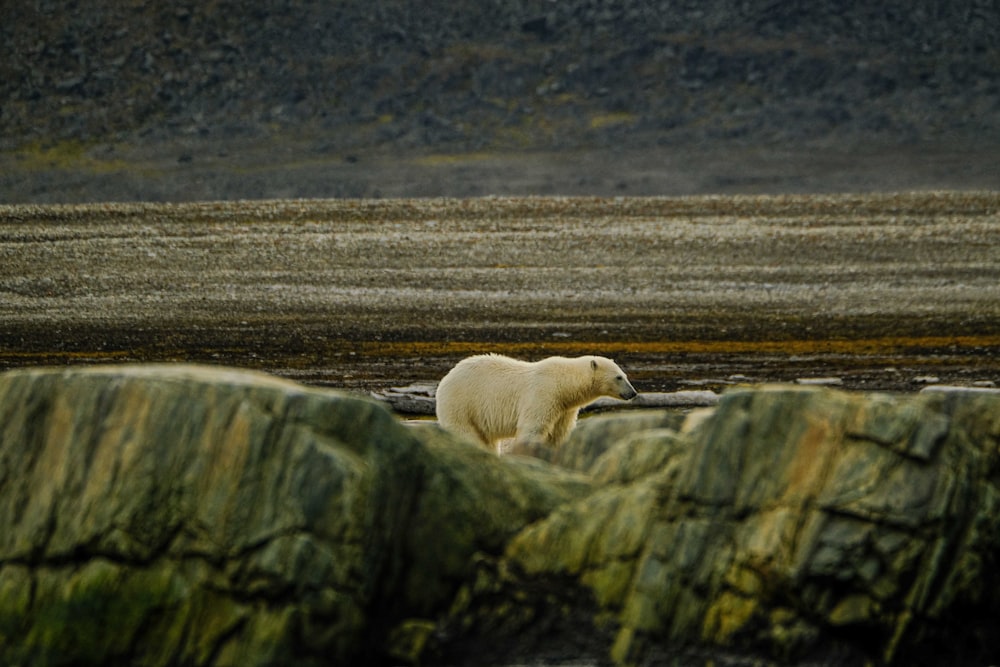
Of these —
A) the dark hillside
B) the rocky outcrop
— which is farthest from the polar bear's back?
the dark hillside

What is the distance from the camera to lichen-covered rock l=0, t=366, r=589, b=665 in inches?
380

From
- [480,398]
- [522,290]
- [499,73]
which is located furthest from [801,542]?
[499,73]

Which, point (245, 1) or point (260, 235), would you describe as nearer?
point (260, 235)

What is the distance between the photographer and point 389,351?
25.1 meters

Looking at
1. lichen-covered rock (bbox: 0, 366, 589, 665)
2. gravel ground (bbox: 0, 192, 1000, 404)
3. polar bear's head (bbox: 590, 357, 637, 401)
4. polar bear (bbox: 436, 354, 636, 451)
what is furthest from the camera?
gravel ground (bbox: 0, 192, 1000, 404)

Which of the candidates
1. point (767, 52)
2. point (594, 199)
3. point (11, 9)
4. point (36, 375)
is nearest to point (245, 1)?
point (11, 9)

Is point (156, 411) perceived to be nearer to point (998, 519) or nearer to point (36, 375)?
point (36, 375)

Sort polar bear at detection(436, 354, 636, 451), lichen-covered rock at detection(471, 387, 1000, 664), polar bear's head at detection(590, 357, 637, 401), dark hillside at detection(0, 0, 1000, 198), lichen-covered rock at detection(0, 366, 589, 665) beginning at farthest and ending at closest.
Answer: dark hillside at detection(0, 0, 1000, 198), polar bear's head at detection(590, 357, 637, 401), polar bear at detection(436, 354, 636, 451), lichen-covered rock at detection(471, 387, 1000, 664), lichen-covered rock at detection(0, 366, 589, 665)

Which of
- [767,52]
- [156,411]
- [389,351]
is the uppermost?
[767,52]

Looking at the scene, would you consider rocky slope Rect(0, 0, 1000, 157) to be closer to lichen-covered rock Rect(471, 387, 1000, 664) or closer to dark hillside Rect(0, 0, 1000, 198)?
dark hillside Rect(0, 0, 1000, 198)

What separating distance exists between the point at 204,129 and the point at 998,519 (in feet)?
226

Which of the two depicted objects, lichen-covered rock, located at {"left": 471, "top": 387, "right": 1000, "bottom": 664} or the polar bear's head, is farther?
the polar bear's head

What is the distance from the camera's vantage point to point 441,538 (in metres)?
10.3

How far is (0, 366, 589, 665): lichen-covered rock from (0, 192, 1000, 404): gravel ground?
35.3 ft
